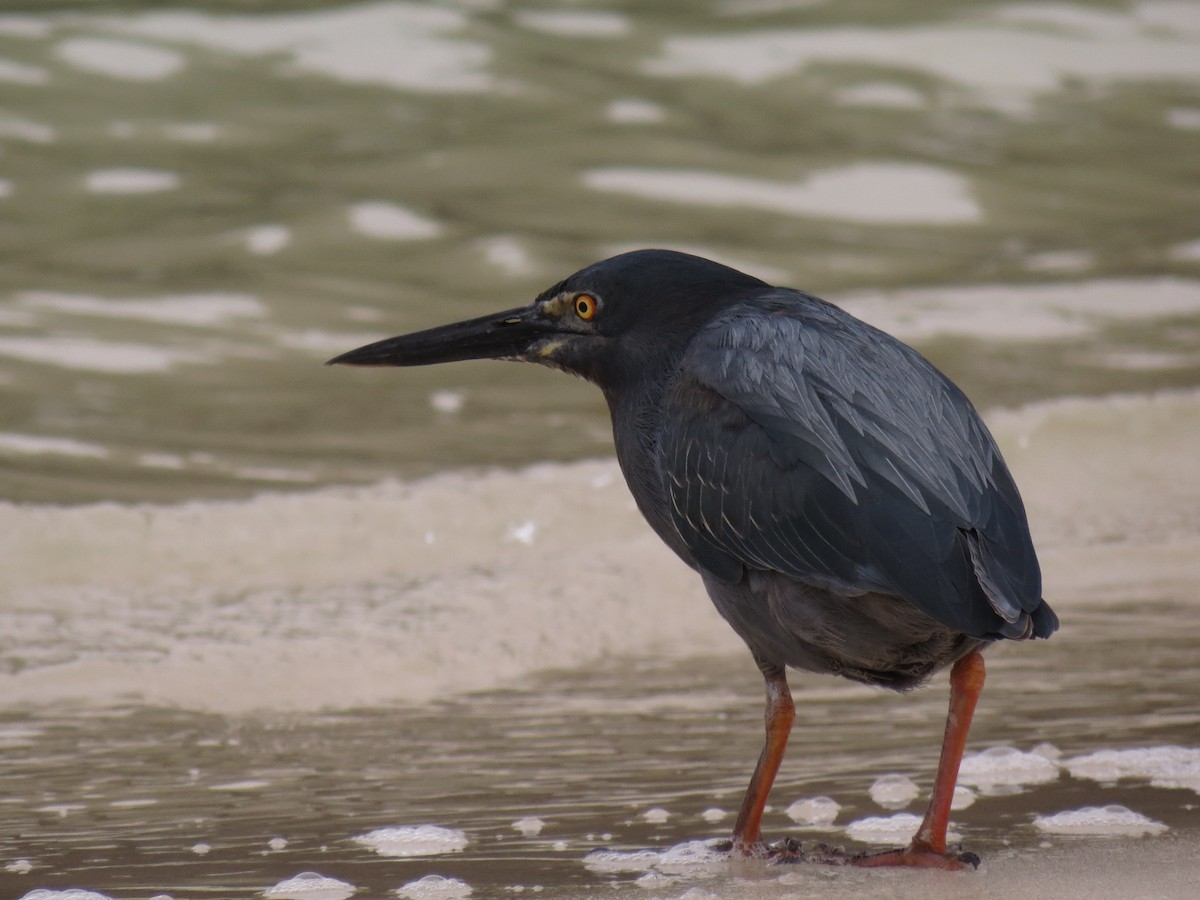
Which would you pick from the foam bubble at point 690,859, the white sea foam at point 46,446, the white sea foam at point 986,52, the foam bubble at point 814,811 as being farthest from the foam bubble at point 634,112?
the foam bubble at point 690,859

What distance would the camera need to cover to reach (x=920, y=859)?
131 inches

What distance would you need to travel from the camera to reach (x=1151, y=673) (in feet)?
16.6

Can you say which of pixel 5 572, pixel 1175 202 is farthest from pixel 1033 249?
pixel 5 572

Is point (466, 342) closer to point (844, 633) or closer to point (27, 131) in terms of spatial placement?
point (844, 633)

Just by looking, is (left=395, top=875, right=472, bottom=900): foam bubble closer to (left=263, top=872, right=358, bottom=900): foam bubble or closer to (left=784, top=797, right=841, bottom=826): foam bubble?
(left=263, top=872, right=358, bottom=900): foam bubble

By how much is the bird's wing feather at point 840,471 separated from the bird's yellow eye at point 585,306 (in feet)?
1.40

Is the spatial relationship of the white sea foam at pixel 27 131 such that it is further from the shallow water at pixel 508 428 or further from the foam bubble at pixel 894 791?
the foam bubble at pixel 894 791

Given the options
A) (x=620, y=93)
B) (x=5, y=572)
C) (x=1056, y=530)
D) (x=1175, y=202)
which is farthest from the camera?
(x=620, y=93)

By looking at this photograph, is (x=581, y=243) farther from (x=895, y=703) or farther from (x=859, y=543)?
(x=859, y=543)

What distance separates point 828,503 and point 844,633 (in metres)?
0.29

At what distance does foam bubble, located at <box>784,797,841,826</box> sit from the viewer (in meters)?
3.84

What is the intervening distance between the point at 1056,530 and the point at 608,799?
3489 mm

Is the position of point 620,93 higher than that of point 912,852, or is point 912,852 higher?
point 620,93

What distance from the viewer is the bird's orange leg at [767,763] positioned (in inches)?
139
